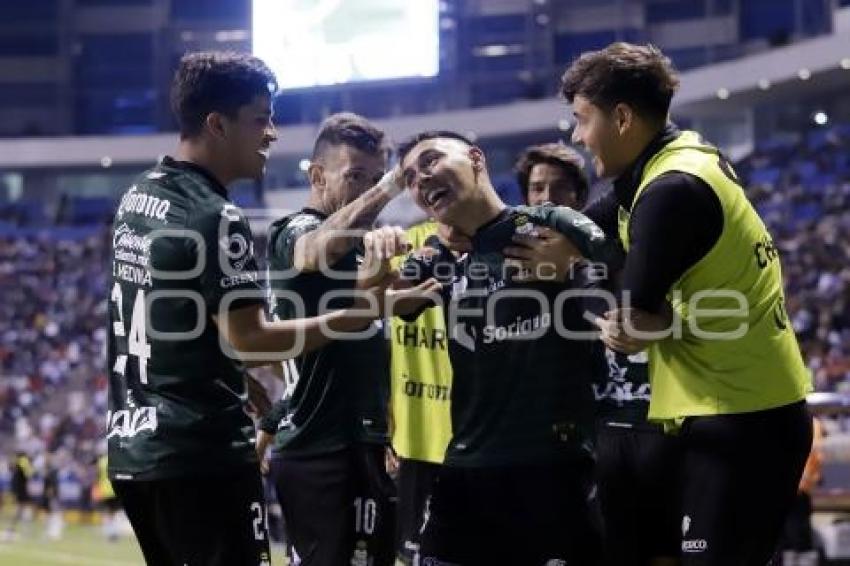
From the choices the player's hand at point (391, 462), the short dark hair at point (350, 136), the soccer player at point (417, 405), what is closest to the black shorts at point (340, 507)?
the player's hand at point (391, 462)

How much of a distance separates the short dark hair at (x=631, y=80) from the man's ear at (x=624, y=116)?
1 centimetres

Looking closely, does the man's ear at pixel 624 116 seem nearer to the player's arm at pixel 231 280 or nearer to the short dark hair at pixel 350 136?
the player's arm at pixel 231 280

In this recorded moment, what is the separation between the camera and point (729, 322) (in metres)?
4.48

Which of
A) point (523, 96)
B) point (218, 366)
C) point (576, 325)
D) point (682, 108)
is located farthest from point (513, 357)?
point (523, 96)

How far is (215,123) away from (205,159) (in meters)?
0.11

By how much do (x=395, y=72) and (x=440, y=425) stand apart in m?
30.8

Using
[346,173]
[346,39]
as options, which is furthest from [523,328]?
[346,39]

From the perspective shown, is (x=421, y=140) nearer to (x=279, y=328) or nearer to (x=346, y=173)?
(x=346, y=173)

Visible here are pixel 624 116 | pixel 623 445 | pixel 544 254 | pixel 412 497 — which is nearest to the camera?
pixel 624 116

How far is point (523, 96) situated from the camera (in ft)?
148

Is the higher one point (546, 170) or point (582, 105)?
point (582, 105)

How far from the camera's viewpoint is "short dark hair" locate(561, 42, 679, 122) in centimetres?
464

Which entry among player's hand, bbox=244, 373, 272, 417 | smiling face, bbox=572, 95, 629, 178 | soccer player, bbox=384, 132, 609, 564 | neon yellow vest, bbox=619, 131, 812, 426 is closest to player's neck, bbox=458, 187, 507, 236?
soccer player, bbox=384, 132, 609, 564

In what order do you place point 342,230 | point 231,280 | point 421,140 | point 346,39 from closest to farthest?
point 231,280 < point 421,140 < point 342,230 < point 346,39
